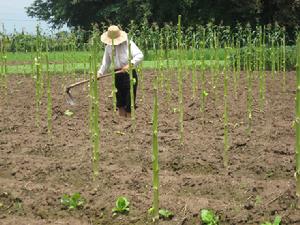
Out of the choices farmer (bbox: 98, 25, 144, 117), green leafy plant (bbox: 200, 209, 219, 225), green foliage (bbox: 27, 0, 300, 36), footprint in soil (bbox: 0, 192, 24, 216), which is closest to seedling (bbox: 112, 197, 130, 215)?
green leafy plant (bbox: 200, 209, 219, 225)

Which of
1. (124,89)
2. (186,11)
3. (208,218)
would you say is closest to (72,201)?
(208,218)

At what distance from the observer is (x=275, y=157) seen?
527cm

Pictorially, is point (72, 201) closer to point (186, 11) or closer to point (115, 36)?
point (115, 36)

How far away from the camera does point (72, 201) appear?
436 cm

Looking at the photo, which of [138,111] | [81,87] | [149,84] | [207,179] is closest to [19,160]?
[207,179]

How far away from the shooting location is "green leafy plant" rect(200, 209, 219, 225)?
12.7ft

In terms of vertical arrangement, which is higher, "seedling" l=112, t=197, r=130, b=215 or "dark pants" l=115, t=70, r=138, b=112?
"dark pants" l=115, t=70, r=138, b=112

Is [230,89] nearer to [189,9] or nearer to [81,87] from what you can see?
[81,87]

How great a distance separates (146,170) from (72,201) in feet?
2.90

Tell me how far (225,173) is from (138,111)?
12.0 ft

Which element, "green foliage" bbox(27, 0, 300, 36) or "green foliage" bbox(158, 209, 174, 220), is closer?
"green foliage" bbox(158, 209, 174, 220)

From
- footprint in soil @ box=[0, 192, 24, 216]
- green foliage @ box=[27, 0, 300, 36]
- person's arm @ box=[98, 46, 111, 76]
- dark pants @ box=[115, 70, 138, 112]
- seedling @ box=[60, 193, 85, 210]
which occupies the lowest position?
footprint in soil @ box=[0, 192, 24, 216]

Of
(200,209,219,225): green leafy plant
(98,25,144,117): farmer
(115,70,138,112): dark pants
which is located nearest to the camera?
(200,209,219,225): green leafy plant

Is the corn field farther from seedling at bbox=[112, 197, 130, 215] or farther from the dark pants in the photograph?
the dark pants
